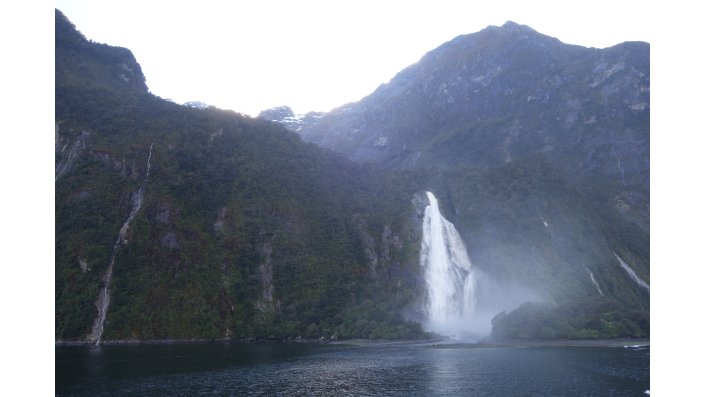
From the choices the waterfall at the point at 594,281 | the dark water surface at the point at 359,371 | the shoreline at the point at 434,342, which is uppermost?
the waterfall at the point at 594,281

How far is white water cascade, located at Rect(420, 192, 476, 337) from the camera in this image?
320ft

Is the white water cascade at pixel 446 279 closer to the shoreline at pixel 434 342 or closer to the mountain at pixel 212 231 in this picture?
the mountain at pixel 212 231

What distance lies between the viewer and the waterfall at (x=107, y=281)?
81562 mm

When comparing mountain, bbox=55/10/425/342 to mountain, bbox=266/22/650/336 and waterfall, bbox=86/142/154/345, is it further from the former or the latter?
mountain, bbox=266/22/650/336

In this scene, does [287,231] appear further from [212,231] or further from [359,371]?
[359,371]

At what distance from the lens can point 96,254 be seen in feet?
297

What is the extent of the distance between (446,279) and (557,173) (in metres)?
48.5

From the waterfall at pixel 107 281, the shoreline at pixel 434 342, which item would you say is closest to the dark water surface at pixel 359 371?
the shoreline at pixel 434 342

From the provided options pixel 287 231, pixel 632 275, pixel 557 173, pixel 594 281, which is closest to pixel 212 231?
pixel 287 231

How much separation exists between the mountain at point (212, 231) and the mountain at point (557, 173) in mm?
18754

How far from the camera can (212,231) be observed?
338ft

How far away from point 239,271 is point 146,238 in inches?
678

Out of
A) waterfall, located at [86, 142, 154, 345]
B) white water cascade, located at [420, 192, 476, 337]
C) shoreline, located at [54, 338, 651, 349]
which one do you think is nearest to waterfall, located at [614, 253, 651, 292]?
white water cascade, located at [420, 192, 476, 337]

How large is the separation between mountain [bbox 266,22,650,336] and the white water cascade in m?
3.95
